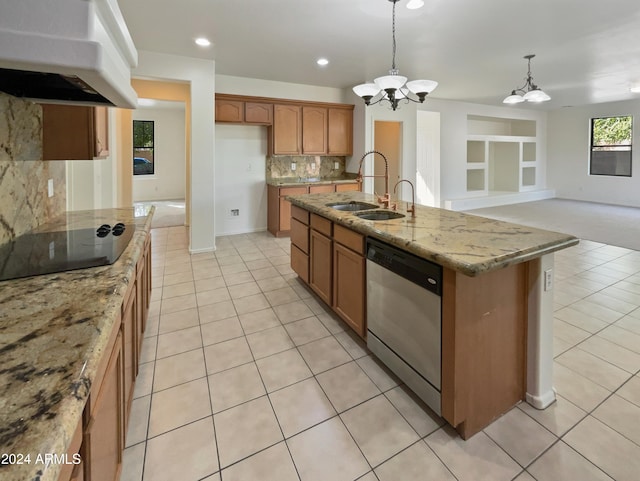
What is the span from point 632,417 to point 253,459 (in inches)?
73.7

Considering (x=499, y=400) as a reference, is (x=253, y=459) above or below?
below

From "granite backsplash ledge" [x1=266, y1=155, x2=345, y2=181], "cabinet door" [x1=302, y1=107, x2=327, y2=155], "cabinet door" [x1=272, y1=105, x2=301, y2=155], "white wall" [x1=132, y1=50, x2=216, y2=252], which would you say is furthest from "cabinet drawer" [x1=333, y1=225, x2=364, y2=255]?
"granite backsplash ledge" [x1=266, y1=155, x2=345, y2=181]

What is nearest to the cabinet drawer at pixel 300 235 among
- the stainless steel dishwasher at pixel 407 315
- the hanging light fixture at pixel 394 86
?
the stainless steel dishwasher at pixel 407 315

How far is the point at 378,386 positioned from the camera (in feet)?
6.47

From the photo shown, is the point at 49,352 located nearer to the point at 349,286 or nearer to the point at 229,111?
the point at 349,286

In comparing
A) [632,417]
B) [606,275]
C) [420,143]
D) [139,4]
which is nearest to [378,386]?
[632,417]

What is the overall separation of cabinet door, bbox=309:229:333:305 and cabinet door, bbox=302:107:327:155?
3.24m

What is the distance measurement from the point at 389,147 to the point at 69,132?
19.2 feet

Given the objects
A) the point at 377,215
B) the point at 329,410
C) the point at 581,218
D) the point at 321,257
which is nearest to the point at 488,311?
the point at 329,410

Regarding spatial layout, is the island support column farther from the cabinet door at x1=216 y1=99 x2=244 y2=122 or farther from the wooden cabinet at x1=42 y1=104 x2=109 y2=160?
the cabinet door at x1=216 y1=99 x2=244 y2=122

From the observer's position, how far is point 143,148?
31.4 ft

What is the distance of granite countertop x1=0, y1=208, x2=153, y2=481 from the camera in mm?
524

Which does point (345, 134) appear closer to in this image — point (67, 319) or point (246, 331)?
point (246, 331)

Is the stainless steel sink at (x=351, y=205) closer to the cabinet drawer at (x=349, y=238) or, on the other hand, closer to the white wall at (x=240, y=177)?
the cabinet drawer at (x=349, y=238)
